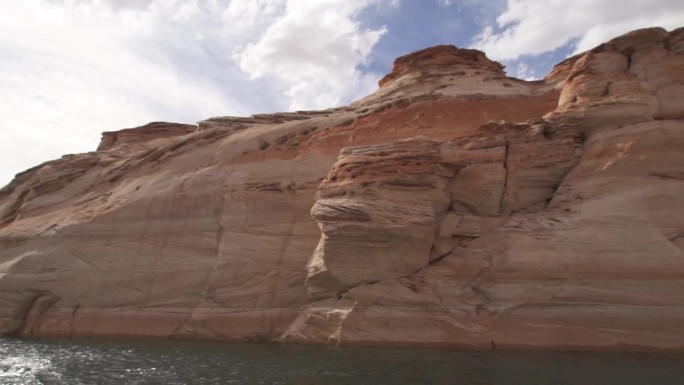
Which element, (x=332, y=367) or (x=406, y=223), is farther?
(x=406, y=223)

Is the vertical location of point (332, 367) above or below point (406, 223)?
below

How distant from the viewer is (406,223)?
18.2 m

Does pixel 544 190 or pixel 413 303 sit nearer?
pixel 413 303

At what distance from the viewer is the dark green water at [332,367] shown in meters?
12.7

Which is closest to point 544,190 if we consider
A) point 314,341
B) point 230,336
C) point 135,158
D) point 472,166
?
point 472,166

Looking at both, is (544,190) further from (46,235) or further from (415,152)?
(46,235)

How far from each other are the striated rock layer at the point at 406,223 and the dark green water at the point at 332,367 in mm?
1222

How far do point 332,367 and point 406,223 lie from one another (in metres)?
5.84

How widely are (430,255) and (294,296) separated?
5576 millimetres

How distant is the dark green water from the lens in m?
12.7

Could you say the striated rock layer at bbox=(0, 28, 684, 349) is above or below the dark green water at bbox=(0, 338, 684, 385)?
above

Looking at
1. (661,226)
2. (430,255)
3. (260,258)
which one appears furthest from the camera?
(260,258)

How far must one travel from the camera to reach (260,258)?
21.9 metres

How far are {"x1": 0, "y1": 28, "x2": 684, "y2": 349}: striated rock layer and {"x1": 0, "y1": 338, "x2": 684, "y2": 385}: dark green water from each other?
1.22 m
